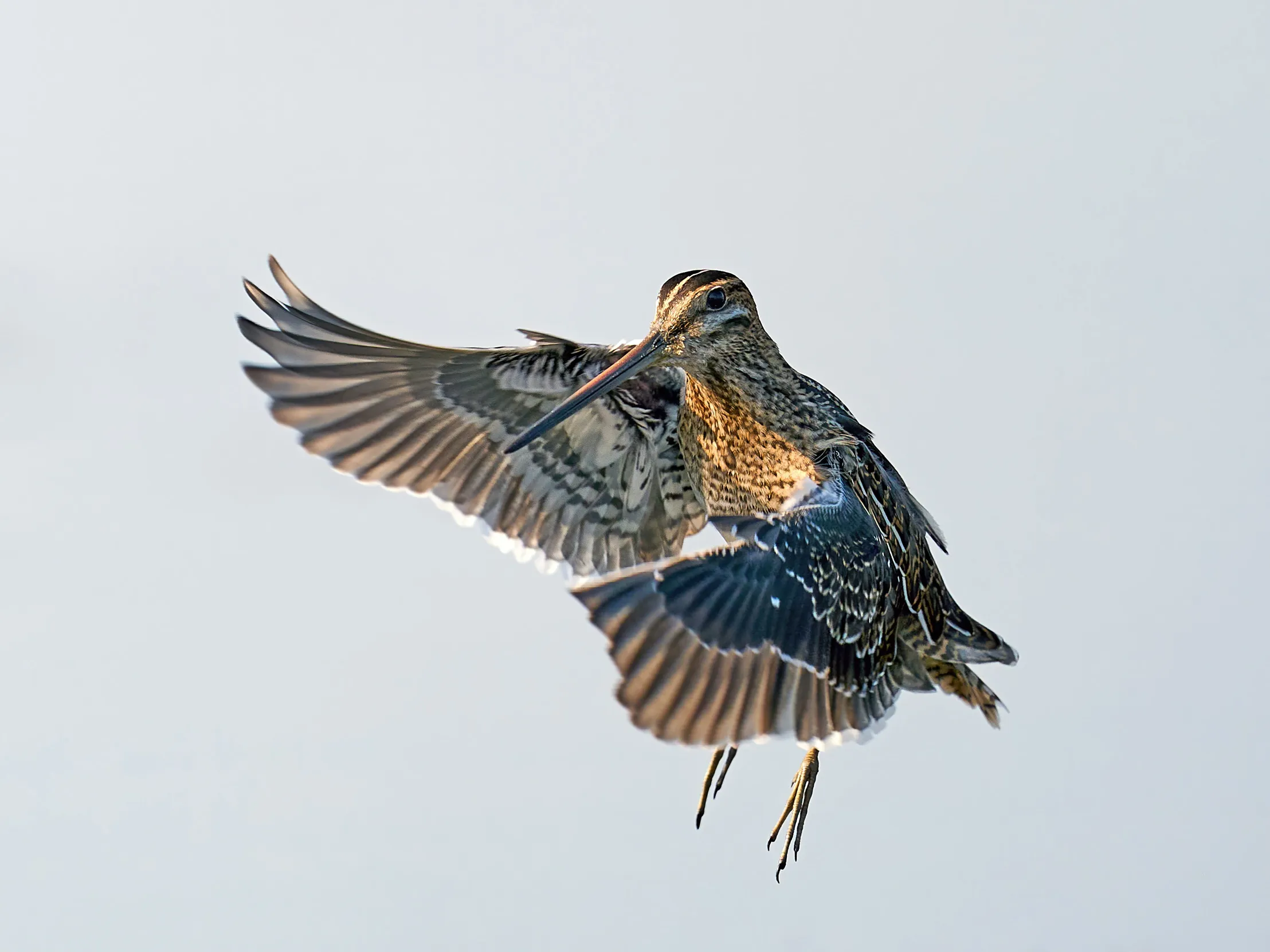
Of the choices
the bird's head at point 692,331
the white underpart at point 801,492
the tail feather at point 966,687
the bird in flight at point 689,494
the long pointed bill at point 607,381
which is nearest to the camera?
the bird in flight at point 689,494

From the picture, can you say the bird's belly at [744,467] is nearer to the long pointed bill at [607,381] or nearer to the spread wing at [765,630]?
the spread wing at [765,630]

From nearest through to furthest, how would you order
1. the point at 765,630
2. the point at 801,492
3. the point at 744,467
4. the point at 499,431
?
the point at 765,630 → the point at 801,492 → the point at 744,467 → the point at 499,431

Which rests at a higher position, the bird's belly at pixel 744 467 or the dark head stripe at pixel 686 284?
the dark head stripe at pixel 686 284

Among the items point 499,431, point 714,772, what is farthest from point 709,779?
point 499,431

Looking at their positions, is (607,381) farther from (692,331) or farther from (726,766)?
(726,766)

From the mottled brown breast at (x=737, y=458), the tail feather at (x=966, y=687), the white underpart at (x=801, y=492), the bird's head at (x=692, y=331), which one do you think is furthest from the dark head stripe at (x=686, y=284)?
the tail feather at (x=966, y=687)

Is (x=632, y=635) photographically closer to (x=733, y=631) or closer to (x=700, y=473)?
(x=733, y=631)

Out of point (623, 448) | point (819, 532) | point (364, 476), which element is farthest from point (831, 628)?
point (364, 476)

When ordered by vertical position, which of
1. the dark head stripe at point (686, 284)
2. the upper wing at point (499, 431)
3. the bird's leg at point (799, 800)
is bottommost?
the bird's leg at point (799, 800)
